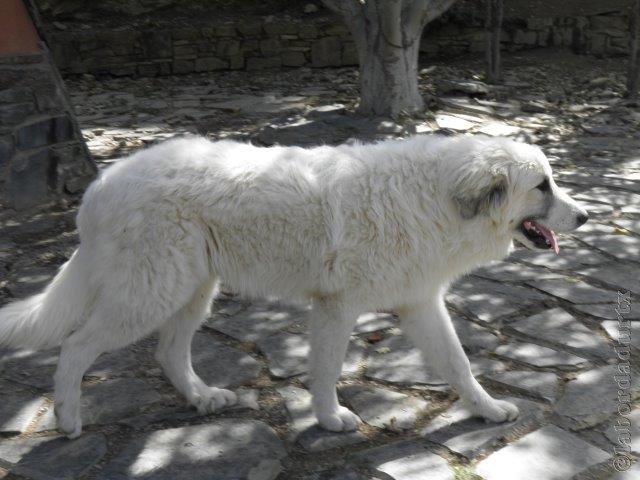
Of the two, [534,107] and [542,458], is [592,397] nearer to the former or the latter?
[542,458]

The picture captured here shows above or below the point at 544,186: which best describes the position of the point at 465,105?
below

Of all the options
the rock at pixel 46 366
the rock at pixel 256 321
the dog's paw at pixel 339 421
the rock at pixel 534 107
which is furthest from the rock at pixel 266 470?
the rock at pixel 534 107

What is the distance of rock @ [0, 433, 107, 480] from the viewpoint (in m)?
3.71

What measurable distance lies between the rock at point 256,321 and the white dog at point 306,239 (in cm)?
93

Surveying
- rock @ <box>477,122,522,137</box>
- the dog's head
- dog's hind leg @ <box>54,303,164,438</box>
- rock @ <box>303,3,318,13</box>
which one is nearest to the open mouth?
the dog's head

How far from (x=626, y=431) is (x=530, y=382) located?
1.97 ft

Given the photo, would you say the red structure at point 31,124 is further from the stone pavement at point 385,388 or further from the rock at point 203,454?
the rock at point 203,454

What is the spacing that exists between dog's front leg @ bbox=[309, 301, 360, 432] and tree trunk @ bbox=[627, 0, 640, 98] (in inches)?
331

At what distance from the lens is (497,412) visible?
4078 millimetres

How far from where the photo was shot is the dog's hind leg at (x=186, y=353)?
4273 millimetres

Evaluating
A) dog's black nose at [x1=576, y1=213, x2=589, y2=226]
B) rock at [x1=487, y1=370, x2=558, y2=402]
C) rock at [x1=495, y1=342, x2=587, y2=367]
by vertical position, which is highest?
dog's black nose at [x1=576, y1=213, x2=589, y2=226]

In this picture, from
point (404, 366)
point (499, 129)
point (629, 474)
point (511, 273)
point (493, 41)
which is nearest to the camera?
point (629, 474)

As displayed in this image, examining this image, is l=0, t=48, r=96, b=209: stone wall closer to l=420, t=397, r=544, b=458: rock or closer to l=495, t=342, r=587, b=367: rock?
l=495, t=342, r=587, b=367: rock

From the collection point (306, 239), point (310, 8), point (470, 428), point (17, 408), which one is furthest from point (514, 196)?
point (310, 8)
